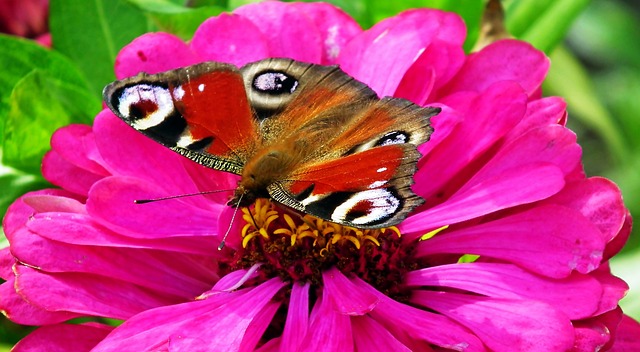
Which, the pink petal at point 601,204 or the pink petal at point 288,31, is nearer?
the pink petal at point 601,204

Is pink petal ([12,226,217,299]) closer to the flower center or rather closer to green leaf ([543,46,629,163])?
the flower center

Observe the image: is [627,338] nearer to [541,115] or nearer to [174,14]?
[541,115]

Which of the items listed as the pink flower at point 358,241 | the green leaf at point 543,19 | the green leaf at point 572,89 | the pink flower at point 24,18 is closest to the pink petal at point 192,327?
the pink flower at point 358,241

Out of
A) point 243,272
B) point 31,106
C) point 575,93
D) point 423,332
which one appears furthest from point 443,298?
point 575,93

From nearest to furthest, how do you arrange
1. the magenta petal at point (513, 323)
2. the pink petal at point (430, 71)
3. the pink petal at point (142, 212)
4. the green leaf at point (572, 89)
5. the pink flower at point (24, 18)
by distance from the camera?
the magenta petal at point (513, 323), the pink petal at point (142, 212), the pink petal at point (430, 71), the pink flower at point (24, 18), the green leaf at point (572, 89)

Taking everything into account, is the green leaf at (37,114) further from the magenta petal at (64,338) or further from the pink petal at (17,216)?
the magenta petal at (64,338)

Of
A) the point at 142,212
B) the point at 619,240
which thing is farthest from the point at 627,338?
the point at 142,212

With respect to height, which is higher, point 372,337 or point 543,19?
point 543,19
